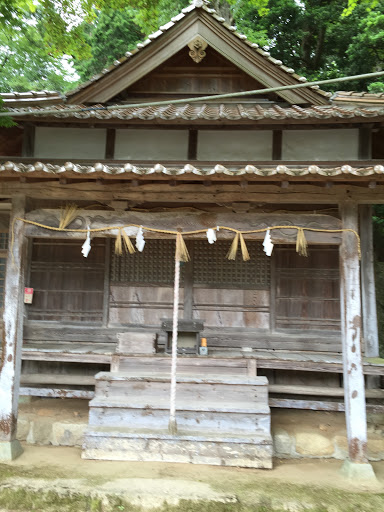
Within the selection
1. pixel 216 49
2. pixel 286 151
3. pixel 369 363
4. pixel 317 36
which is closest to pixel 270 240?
pixel 286 151

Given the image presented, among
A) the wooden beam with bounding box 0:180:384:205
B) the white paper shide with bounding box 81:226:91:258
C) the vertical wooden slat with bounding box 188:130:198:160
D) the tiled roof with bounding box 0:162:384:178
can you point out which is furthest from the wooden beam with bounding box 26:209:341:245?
the vertical wooden slat with bounding box 188:130:198:160

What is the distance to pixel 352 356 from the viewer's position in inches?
188

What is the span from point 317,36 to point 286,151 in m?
10.9

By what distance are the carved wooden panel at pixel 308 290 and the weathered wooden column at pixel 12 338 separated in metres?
4.56

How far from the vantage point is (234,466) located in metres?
4.99

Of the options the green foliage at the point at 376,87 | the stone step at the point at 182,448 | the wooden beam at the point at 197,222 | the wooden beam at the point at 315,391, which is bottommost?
the stone step at the point at 182,448

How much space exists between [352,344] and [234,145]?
155 inches

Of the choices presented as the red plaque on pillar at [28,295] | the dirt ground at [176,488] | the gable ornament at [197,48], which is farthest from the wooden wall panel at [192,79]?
the dirt ground at [176,488]

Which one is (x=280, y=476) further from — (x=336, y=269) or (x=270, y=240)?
(x=336, y=269)

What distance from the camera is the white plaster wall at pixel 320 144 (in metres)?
6.55

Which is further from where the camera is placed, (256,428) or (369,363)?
(369,363)

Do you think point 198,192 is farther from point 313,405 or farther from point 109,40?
point 109,40

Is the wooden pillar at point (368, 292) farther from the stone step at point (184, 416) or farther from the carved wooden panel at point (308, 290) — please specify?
the stone step at point (184, 416)

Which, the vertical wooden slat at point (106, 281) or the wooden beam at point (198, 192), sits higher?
the wooden beam at point (198, 192)
